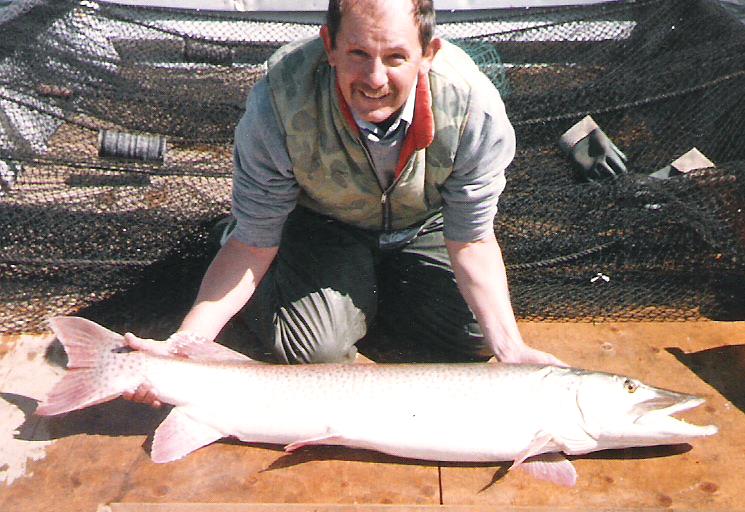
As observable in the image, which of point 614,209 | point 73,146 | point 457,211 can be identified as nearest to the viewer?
point 457,211

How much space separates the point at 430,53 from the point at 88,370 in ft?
5.45

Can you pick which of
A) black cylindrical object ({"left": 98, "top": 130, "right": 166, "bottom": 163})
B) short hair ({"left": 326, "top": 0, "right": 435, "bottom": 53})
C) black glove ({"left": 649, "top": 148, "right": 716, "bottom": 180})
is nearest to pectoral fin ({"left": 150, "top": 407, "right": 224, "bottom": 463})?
short hair ({"left": 326, "top": 0, "right": 435, "bottom": 53})

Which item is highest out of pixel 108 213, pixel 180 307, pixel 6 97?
pixel 6 97

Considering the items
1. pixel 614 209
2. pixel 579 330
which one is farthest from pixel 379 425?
pixel 614 209

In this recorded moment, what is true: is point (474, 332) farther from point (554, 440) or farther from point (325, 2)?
point (325, 2)

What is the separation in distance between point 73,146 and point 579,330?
→ 333cm

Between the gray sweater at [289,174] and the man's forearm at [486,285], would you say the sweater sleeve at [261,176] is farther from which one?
the man's forearm at [486,285]

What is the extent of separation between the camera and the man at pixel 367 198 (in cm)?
297

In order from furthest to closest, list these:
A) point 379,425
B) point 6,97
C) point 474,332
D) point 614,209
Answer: point 6,97 → point 614,209 → point 474,332 → point 379,425

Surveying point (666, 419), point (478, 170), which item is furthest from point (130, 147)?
point (666, 419)

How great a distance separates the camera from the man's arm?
11.4 ft

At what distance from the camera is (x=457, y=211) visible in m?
3.51

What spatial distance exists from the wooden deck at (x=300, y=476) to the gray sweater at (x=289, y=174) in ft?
2.58

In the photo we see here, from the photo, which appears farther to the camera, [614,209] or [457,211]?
[614,209]
